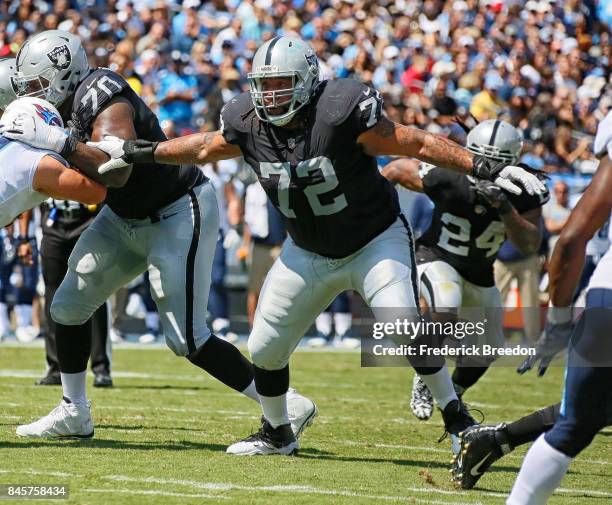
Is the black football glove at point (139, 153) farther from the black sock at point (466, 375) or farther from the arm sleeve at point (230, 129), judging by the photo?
the black sock at point (466, 375)

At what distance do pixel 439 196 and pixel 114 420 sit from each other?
2.21 m

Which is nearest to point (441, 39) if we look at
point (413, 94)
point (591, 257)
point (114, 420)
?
point (413, 94)

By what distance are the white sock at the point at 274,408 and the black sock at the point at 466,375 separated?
1.67 metres

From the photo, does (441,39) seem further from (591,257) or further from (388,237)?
(388,237)

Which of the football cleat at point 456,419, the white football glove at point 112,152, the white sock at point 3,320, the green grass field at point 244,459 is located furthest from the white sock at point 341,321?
the white football glove at point 112,152

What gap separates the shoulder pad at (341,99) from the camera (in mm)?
4691

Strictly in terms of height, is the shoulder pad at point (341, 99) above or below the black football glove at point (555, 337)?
above

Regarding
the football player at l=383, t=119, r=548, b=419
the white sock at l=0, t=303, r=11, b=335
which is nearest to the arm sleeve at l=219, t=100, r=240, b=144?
the football player at l=383, t=119, r=548, b=419

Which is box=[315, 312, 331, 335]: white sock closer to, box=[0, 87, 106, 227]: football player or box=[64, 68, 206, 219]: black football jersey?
box=[64, 68, 206, 219]: black football jersey

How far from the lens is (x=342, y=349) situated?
1162cm

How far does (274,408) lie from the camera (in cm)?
517

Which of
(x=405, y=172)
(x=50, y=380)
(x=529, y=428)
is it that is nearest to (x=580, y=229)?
(x=529, y=428)

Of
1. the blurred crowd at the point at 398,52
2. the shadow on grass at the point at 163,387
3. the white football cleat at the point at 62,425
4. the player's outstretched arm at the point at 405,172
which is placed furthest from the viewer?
the blurred crowd at the point at 398,52

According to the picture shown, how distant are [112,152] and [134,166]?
0.46 m
